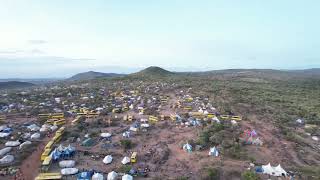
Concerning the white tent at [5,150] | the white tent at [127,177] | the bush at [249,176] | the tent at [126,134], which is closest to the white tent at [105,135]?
the tent at [126,134]

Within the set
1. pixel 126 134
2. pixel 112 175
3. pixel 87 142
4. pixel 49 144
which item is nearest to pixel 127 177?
pixel 112 175

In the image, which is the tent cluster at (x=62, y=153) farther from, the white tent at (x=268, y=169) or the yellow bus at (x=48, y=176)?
the white tent at (x=268, y=169)

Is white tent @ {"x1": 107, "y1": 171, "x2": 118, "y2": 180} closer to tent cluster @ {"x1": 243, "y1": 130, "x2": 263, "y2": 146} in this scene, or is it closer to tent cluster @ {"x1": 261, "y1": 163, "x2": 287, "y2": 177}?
tent cluster @ {"x1": 261, "y1": 163, "x2": 287, "y2": 177}

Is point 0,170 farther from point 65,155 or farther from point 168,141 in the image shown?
point 168,141

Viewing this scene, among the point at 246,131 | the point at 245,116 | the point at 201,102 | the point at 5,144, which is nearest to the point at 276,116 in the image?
the point at 245,116

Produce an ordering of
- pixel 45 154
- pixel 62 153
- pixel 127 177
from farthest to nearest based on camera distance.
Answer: pixel 45 154, pixel 62 153, pixel 127 177

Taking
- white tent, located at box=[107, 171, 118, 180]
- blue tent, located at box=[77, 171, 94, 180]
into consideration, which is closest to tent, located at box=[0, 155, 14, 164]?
blue tent, located at box=[77, 171, 94, 180]

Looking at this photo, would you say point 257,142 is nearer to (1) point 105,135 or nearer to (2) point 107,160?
(2) point 107,160

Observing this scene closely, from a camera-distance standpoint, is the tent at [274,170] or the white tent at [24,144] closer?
the tent at [274,170]
